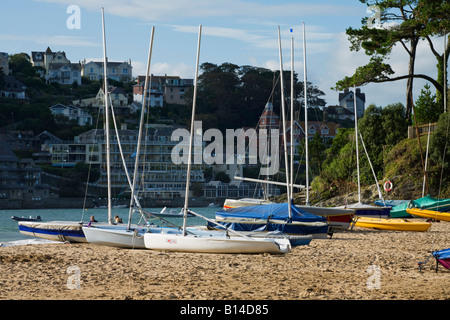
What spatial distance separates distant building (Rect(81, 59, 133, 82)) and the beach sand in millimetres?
141380

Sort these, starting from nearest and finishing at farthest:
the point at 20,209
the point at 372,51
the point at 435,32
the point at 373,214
Result: the point at 373,214 < the point at 435,32 < the point at 372,51 < the point at 20,209

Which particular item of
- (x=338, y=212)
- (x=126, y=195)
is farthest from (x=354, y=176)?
(x=126, y=195)

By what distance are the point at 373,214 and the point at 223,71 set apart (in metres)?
102

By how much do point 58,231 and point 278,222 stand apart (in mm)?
7444

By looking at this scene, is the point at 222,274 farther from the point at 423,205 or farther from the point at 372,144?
the point at 372,144

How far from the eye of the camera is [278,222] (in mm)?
22484

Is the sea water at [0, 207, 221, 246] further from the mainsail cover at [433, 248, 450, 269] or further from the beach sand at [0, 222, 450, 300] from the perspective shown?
the mainsail cover at [433, 248, 450, 269]

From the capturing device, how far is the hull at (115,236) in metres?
20.0

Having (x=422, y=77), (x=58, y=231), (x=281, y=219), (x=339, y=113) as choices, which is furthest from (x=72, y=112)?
(x=281, y=219)

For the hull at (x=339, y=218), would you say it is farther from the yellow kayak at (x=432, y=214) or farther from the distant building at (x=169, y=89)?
the distant building at (x=169, y=89)

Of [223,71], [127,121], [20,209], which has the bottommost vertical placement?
[20,209]
